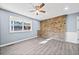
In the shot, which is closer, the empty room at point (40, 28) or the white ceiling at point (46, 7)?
the white ceiling at point (46, 7)

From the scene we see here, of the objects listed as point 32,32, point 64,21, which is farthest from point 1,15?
point 64,21

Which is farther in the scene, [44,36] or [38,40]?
[44,36]

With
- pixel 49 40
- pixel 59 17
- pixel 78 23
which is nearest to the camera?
pixel 78 23

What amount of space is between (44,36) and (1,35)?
5.14ft

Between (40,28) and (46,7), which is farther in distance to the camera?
(40,28)

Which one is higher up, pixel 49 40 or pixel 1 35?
pixel 1 35

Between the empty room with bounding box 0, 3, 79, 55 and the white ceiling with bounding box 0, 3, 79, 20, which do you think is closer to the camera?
the white ceiling with bounding box 0, 3, 79, 20

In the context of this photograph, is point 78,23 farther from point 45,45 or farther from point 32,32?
point 32,32

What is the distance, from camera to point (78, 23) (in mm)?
2898

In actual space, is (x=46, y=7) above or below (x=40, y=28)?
above

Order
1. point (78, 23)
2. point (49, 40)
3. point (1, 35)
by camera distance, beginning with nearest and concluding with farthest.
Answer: point (78, 23) → point (1, 35) → point (49, 40)

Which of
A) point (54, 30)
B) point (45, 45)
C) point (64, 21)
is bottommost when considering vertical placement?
point (45, 45)

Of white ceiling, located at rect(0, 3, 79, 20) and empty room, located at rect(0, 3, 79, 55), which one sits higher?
white ceiling, located at rect(0, 3, 79, 20)

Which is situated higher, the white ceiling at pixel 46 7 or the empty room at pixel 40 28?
the white ceiling at pixel 46 7
